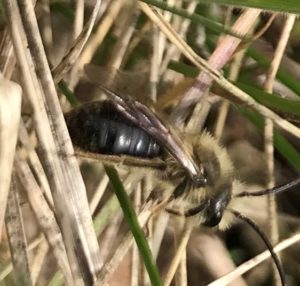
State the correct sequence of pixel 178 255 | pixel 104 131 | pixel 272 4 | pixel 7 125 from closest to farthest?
pixel 7 125, pixel 272 4, pixel 104 131, pixel 178 255

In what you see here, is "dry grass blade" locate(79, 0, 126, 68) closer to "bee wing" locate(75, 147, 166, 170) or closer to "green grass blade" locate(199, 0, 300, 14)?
"bee wing" locate(75, 147, 166, 170)

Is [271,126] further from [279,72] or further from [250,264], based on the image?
[250,264]

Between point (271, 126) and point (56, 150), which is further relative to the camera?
point (271, 126)

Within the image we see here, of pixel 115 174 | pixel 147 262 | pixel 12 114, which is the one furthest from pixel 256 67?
pixel 12 114

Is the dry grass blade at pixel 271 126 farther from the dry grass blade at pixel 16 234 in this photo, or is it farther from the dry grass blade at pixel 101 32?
the dry grass blade at pixel 16 234

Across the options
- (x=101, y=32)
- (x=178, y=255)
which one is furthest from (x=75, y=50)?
(x=178, y=255)

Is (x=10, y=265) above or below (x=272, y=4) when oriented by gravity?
below
